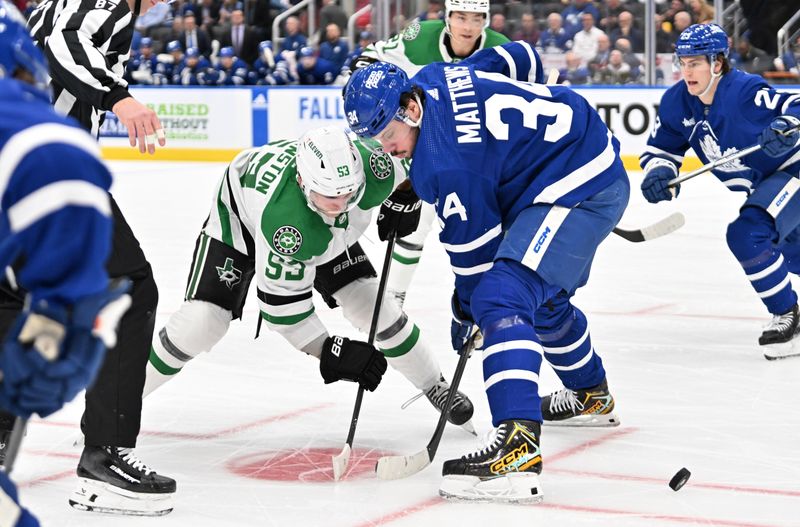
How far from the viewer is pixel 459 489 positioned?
2861 mm

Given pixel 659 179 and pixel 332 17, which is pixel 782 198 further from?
pixel 332 17

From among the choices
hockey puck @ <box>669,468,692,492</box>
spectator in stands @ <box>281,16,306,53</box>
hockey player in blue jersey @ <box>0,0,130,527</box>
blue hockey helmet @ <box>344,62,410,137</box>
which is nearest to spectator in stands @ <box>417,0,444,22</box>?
spectator in stands @ <box>281,16,306,53</box>

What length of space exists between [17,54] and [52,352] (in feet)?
1.17

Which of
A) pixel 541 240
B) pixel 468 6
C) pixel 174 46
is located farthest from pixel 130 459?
pixel 174 46

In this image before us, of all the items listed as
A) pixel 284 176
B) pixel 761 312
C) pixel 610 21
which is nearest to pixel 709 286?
pixel 761 312

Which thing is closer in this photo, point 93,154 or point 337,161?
point 93,154

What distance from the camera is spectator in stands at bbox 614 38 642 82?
10719mm

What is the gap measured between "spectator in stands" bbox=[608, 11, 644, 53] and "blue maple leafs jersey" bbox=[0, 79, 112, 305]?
32.0ft

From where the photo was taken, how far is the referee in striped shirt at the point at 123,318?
271 centimetres

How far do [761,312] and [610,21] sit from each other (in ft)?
20.5

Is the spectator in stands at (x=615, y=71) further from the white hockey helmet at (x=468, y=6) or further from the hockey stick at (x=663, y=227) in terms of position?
the white hockey helmet at (x=468, y=6)

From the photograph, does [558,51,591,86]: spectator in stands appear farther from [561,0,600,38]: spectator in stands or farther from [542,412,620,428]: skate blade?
[542,412,620,428]: skate blade

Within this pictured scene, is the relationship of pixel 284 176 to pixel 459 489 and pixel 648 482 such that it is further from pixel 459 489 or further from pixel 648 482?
pixel 648 482

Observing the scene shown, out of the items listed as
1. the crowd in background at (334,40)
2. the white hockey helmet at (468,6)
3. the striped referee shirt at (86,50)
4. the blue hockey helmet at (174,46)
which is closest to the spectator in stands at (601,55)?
the crowd in background at (334,40)
